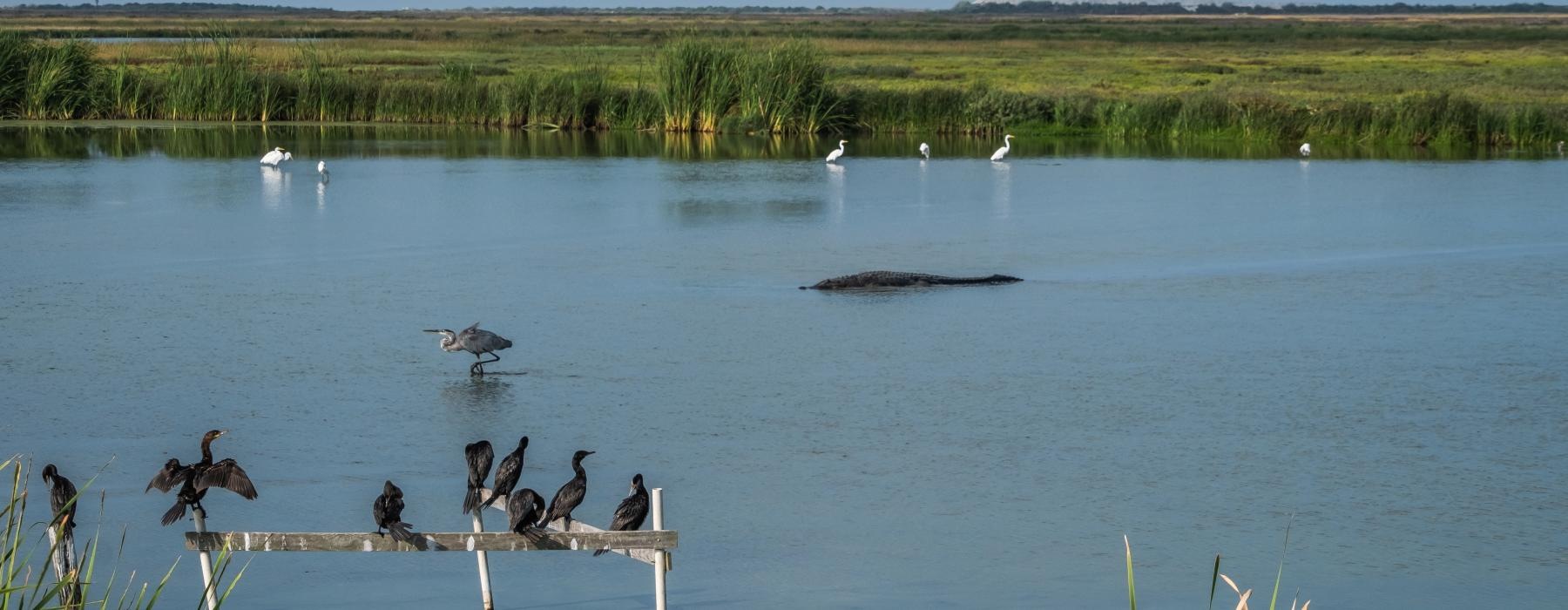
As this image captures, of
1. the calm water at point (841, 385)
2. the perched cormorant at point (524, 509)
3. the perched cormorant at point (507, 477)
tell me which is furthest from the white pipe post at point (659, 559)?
the calm water at point (841, 385)

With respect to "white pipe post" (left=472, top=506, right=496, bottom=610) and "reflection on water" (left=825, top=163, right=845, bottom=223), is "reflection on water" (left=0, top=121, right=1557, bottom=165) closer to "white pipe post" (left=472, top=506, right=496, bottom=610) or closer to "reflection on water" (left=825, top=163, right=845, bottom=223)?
"reflection on water" (left=825, top=163, right=845, bottom=223)

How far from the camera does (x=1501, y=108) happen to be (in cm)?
2805

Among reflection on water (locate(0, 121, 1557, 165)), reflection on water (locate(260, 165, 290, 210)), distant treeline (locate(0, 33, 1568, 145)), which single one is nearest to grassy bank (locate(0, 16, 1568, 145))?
distant treeline (locate(0, 33, 1568, 145))

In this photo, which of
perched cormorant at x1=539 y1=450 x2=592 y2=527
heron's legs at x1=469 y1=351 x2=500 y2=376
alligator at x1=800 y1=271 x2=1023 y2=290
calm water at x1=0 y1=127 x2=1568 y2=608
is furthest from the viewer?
alligator at x1=800 y1=271 x2=1023 y2=290

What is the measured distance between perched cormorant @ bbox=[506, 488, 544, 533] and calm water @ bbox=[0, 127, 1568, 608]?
0.98 metres

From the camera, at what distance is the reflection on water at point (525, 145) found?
2375 centimetres

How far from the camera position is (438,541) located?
471 centimetres

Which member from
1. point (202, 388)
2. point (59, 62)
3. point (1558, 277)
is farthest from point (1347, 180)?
point (59, 62)

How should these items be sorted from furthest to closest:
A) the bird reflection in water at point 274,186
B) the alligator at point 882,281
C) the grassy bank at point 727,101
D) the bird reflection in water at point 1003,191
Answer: the grassy bank at point 727,101, the bird reflection in water at point 274,186, the bird reflection in water at point 1003,191, the alligator at point 882,281

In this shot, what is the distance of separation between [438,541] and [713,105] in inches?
928

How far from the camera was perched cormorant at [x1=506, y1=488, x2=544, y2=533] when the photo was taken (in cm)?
471

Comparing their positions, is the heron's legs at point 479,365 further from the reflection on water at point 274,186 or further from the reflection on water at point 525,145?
the reflection on water at point 525,145

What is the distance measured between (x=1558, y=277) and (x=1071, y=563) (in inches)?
320

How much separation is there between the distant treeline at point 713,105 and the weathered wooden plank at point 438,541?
23.3m
